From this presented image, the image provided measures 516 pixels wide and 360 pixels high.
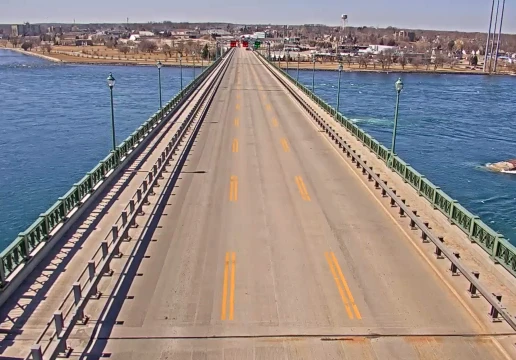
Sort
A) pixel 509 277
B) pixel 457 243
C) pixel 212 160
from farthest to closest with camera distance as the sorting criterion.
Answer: pixel 212 160, pixel 457 243, pixel 509 277

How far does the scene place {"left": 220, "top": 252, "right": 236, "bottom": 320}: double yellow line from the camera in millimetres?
13812

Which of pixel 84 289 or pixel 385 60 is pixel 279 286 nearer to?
pixel 84 289

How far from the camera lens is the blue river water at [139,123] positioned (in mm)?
37750

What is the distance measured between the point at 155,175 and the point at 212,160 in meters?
6.36

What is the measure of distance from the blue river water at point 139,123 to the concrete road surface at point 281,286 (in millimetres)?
14331

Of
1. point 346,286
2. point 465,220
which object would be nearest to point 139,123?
point 465,220

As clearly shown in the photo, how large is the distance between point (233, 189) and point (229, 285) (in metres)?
9.72

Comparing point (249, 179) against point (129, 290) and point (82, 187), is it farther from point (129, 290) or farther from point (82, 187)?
point (129, 290)

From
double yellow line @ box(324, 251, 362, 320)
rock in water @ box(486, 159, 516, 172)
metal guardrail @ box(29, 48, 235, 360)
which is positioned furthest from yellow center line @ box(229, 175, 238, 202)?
rock in water @ box(486, 159, 516, 172)

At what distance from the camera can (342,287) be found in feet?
49.9

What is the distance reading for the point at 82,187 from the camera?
2138 centimetres

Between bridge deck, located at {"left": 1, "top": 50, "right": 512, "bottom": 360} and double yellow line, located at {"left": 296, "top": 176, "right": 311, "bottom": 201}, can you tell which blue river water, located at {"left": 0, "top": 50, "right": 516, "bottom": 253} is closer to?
double yellow line, located at {"left": 296, "top": 176, "right": 311, "bottom": 201}

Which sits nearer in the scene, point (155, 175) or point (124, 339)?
point (124, 339)

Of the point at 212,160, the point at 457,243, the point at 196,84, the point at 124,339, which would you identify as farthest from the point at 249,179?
the point at 196,84
